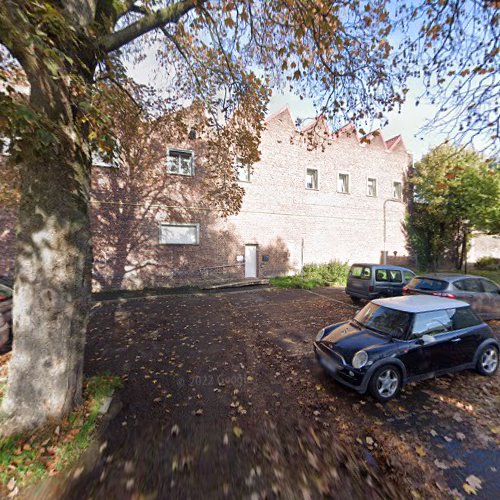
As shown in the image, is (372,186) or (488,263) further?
(488,263)

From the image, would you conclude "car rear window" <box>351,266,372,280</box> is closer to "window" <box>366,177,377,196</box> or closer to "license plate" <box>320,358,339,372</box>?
"license plate" <box>320,358,339,372</box>

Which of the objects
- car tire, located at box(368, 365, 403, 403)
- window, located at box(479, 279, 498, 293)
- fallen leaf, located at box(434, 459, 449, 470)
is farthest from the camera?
window, located at box(479, 279, 498, 293)

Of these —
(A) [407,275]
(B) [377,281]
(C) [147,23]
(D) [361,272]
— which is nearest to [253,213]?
(D) [361,272]

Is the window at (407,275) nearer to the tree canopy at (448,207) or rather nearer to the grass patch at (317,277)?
the grass patch at (317,277)

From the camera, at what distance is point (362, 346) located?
3.62 m

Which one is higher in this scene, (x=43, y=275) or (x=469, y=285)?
(x=43, y=275)

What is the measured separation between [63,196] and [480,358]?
676cm

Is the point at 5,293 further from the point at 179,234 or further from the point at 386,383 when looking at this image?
the point at 179,234

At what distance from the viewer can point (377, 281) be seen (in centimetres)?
847

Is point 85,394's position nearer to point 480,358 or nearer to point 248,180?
point 480,358

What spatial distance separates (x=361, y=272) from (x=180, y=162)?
1061 cm

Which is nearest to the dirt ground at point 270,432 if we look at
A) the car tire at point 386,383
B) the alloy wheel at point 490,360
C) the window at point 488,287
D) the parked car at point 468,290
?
the car tire at point 386,383

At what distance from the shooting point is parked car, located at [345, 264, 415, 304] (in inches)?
331

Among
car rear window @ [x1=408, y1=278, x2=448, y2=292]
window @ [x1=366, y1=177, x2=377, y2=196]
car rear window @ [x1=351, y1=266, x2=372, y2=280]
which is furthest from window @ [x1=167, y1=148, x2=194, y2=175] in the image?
window @ [x1=366, y1=177, x2=377, y2=196]
